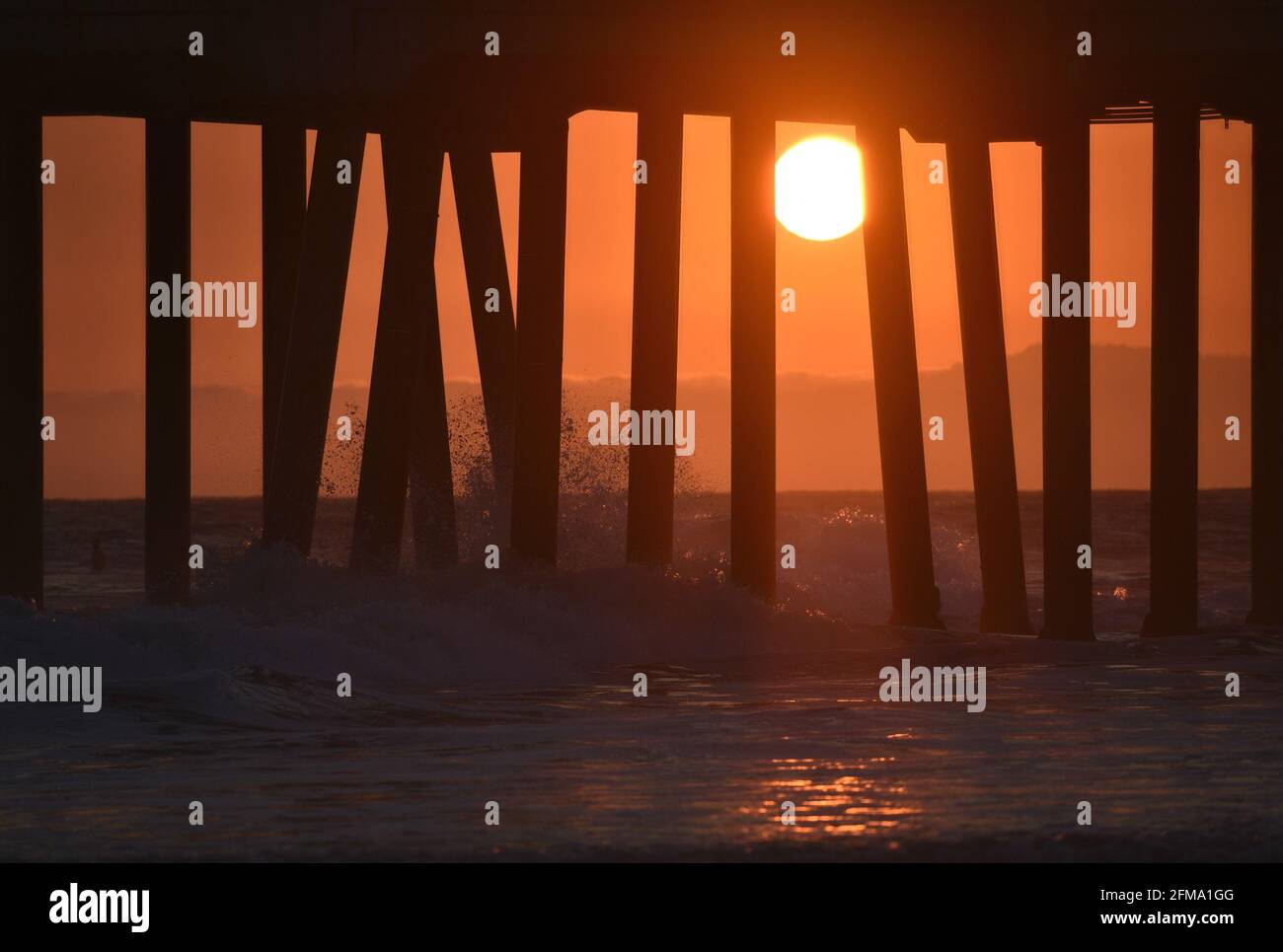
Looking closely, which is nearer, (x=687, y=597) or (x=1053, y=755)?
(x=1053, y=755)

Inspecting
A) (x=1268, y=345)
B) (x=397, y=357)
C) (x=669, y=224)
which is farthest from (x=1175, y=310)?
(x=397, y=357)

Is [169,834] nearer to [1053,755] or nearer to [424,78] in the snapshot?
[1053,755]

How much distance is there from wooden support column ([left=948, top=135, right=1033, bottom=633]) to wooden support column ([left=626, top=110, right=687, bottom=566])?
8.01 feet

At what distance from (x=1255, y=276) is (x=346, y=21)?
10901 mm

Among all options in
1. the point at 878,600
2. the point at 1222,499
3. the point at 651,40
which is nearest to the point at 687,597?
the point at 651,40

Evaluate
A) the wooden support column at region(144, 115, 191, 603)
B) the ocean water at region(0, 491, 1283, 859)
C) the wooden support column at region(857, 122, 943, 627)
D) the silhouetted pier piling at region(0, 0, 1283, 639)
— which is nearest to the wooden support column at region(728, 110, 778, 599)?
the silhouetted pier piling at region(0, 0, 1283, 639)

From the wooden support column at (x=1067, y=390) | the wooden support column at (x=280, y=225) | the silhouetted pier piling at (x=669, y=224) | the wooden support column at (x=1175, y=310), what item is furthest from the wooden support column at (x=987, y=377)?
the wooden support column at (x=280, y=225)

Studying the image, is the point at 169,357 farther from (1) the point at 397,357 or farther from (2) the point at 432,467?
(2) the point at 432,467

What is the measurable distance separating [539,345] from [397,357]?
1815mm

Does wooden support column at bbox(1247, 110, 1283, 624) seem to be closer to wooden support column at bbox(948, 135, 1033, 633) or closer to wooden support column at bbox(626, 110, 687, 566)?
wooden support column at bbox(948, 135, 1033, 633)

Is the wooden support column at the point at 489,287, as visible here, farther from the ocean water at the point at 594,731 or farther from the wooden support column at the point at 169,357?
the wooden support column at the point at 169,357

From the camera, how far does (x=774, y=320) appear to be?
21.0 meters

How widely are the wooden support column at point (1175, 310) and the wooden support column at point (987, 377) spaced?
5.57ft

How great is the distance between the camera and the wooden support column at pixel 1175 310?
2120cm
